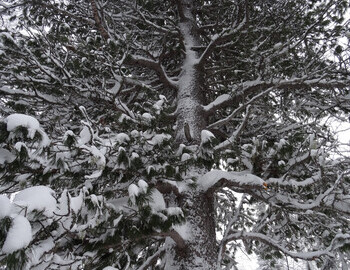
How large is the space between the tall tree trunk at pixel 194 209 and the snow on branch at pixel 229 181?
0.17 meters

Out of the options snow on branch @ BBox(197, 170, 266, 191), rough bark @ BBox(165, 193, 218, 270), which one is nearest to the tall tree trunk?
rough bark @ BBox(165, 193, 218, 270)

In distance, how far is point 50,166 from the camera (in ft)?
7.80

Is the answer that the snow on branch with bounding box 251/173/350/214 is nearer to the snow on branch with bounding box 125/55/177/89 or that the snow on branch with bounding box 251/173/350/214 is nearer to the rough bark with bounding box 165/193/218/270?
the rough bark with bounding box 165/193/218/270

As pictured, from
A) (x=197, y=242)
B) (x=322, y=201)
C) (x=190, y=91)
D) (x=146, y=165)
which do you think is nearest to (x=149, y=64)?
(x=190, y=91)

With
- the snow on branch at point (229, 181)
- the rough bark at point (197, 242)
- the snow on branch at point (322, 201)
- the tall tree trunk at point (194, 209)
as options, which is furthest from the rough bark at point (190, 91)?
the snow on branch at point (322, 201)

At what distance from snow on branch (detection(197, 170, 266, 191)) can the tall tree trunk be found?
0.55ft

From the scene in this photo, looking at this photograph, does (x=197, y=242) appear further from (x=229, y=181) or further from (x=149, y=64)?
(x=149, y=64)

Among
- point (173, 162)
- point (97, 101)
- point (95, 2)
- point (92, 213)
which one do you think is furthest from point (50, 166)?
point (95, 2)

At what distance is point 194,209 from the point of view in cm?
A: 343

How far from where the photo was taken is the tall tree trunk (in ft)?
10.2

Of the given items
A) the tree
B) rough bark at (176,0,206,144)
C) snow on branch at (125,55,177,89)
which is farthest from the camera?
snow on branch at (125,55,177,89)

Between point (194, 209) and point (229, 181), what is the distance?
0.58m

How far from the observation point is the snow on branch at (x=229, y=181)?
3.06 metres

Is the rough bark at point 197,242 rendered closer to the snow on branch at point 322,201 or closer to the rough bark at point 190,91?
the snow on branch at point 322,201
